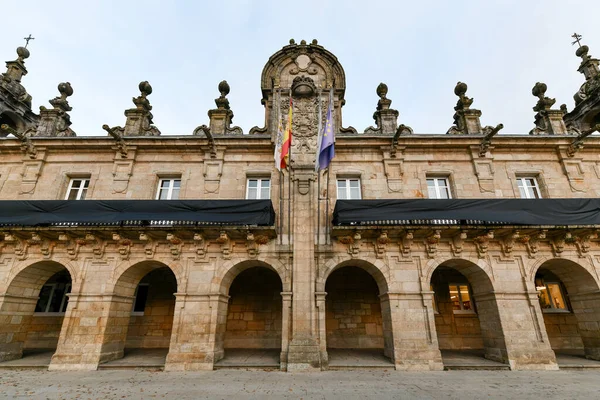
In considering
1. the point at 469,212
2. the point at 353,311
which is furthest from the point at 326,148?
the point at 353,311

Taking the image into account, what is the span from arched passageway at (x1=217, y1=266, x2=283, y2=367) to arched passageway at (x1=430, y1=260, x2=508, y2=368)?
7065 millimetres

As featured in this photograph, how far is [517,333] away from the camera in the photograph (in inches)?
392

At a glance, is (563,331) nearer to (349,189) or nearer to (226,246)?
(349,189)

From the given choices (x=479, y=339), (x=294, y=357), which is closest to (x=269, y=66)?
(x=294, y=357)

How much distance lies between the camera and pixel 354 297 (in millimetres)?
13305

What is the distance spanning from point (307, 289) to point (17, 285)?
1135cm

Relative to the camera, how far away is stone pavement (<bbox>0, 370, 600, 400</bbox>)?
6.79 m

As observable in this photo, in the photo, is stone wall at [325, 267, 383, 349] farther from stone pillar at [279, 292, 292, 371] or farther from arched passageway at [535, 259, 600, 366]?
arched passageway at [535, 259, 600, 366]

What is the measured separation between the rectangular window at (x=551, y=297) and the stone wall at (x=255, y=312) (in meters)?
12.4

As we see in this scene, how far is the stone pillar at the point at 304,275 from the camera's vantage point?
31.2 feet

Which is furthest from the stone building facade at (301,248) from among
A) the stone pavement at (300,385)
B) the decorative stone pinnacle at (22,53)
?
the decorative stone pinnacle at (22,53)

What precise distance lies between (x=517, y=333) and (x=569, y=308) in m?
5.38

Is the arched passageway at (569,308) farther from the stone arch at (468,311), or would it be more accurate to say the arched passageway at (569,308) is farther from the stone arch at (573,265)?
the stone arch at (468,311)

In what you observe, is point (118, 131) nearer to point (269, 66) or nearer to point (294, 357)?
point (269, 66)
